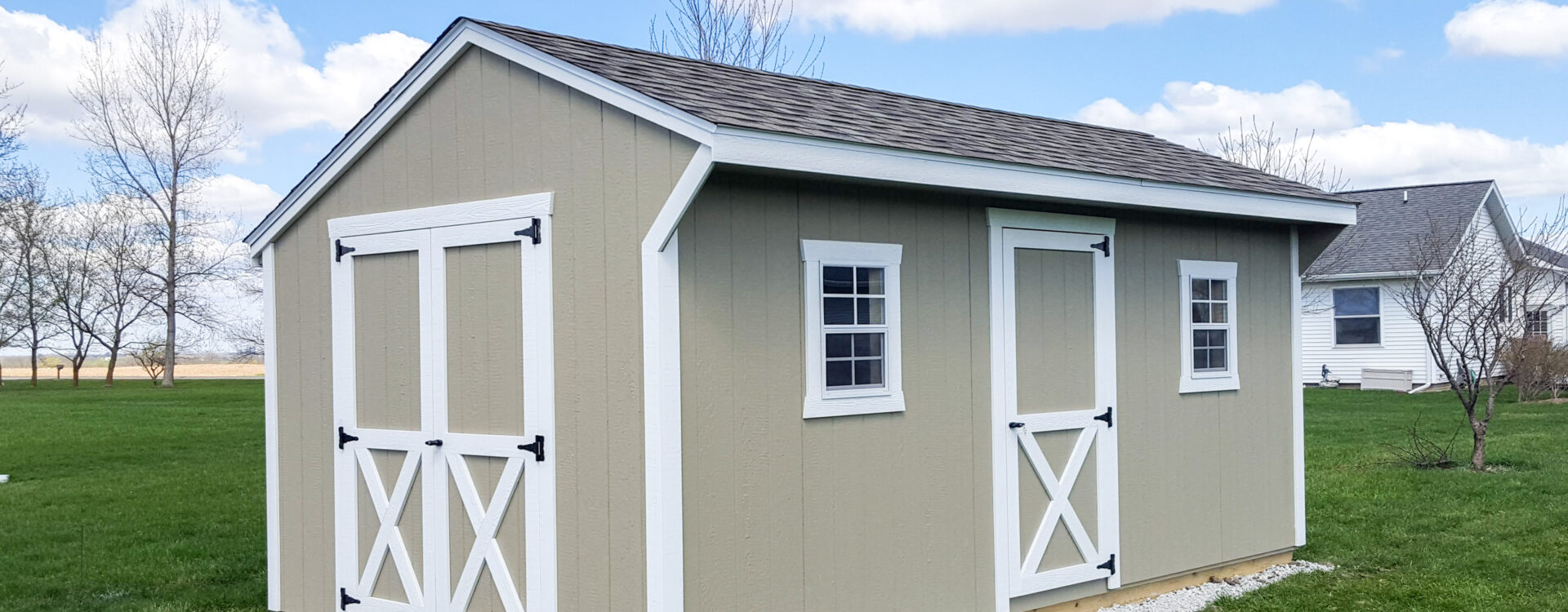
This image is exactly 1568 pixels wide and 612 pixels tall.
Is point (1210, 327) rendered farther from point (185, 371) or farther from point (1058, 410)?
point (185, 371)

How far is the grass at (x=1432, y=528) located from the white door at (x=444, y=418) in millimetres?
3826

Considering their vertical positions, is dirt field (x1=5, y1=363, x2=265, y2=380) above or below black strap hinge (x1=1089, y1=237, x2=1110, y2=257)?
below

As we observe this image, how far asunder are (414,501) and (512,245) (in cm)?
138

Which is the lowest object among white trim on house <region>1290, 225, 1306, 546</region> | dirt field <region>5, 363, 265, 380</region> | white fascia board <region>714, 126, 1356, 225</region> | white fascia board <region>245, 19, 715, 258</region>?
dirt field <region>5, 363, 265, 380</region>

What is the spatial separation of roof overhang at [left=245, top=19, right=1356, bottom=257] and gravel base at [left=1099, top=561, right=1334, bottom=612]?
2.17 m

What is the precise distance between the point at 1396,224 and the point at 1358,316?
8.13 feet

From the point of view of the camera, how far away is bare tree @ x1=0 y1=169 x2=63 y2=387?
30438 mm

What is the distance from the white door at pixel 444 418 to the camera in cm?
564

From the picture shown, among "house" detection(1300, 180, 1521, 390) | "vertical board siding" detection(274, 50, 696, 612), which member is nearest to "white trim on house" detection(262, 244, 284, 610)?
"vertical board siding" detection(274, 50, 696, 612)

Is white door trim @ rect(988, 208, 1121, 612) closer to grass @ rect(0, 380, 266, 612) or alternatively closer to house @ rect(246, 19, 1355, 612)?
house @ rect(246, 19, 1355, 612)

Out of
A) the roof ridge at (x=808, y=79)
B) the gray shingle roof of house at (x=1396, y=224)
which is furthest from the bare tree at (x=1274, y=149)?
the roof ridge at (x=808, y=79)

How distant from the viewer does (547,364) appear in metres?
5.56

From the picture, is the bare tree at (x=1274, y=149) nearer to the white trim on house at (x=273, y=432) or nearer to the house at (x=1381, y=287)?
the house at (x=1381, y=287)

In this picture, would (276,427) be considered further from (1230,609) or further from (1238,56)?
(1238,56)
